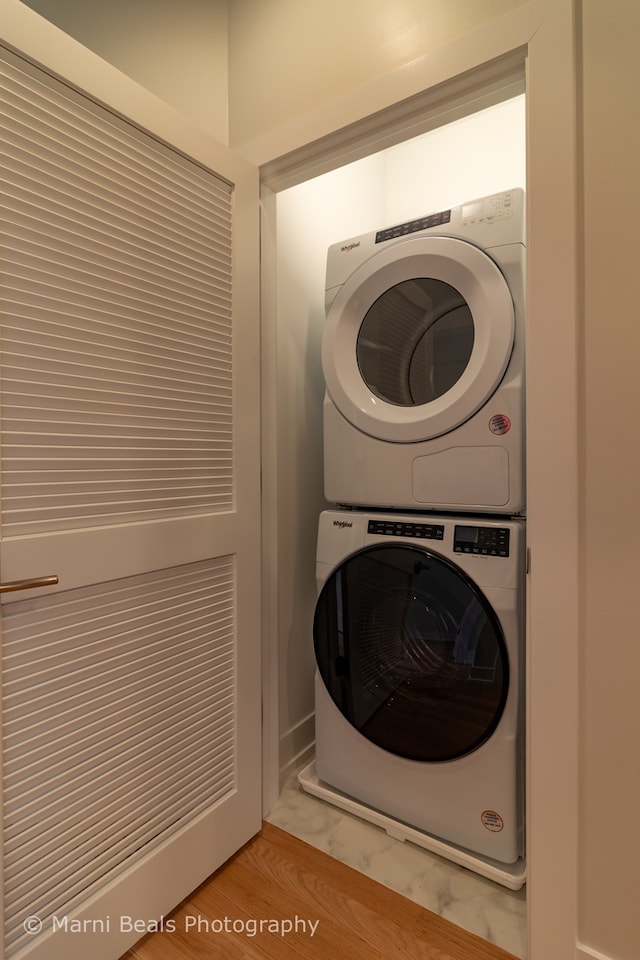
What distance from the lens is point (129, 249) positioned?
3.57ft

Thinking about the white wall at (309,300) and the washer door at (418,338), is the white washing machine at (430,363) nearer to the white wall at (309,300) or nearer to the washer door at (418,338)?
the washer door at (418,338)

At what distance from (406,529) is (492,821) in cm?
80

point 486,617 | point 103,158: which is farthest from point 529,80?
point 486,617

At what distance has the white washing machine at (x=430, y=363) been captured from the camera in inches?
49.6

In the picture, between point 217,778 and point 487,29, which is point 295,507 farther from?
point 487,29

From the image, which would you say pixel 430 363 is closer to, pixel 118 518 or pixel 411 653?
pixel 411 653

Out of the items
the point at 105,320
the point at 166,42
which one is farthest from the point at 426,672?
the point at 166,42

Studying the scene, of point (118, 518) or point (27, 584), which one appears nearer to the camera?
point (27, 584)

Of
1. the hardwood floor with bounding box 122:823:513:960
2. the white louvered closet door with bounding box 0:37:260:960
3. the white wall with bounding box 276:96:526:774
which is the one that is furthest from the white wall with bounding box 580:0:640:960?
the white wall with bounding box 276:96:526:774

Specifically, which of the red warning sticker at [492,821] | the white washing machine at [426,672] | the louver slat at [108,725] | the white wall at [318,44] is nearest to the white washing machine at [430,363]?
the white washing machine at [426,672]

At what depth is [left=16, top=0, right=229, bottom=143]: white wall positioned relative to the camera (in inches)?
53.9

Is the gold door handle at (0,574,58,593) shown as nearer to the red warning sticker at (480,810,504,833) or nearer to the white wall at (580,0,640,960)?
the white wall at (580,0,640,960)

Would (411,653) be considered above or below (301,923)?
above

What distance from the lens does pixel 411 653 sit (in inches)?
55.3
